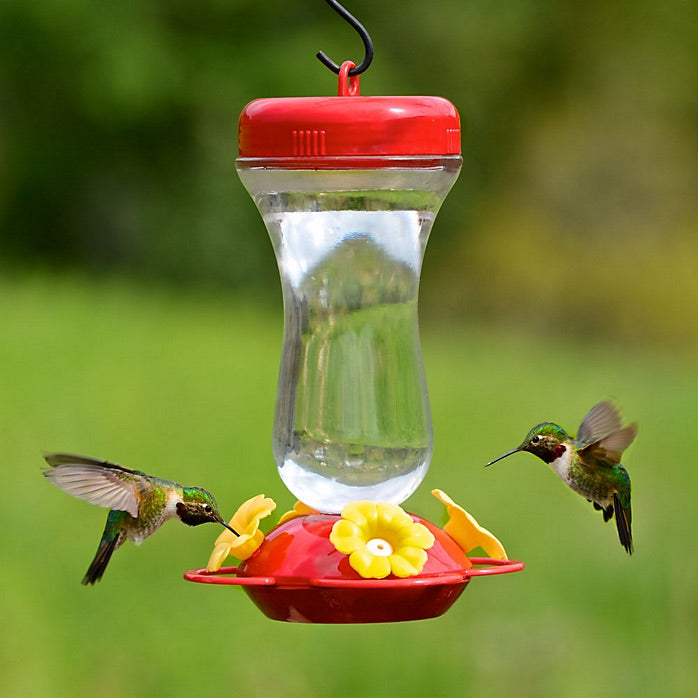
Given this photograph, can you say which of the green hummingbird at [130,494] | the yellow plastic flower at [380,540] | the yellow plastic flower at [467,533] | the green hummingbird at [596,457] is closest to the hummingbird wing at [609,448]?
the green hummingbird at [596,457]

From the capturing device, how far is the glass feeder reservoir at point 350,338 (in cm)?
261

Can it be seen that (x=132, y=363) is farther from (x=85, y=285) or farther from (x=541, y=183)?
(x=541, y=183)

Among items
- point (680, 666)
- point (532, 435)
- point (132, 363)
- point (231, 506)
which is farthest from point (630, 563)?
point (532, 435)

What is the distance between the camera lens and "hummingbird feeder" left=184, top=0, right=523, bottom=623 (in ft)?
7.59

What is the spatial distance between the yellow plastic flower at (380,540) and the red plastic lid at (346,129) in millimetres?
591

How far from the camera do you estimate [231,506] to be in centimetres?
780

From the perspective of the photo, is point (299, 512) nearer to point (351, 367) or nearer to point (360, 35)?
point (351, 367)

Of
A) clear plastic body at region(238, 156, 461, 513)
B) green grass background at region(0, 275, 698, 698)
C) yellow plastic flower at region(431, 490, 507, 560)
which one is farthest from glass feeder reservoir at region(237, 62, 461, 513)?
green grass background at region(0, 275, 698, 698)

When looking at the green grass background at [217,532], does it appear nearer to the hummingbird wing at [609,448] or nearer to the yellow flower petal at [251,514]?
the hummingbird wing at [609,448]

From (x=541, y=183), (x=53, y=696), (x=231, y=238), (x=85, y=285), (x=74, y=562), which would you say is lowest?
(x=53, y=696)

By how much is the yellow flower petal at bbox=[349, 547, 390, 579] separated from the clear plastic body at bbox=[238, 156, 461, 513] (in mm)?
359

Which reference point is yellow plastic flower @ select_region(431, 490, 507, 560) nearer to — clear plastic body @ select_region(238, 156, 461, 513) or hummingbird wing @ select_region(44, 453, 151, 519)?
clear plastic body @ select_region(238, 156, 461, 513)

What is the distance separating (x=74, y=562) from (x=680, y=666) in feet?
10.8

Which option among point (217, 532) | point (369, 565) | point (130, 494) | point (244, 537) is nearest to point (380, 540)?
point (369, 565)
